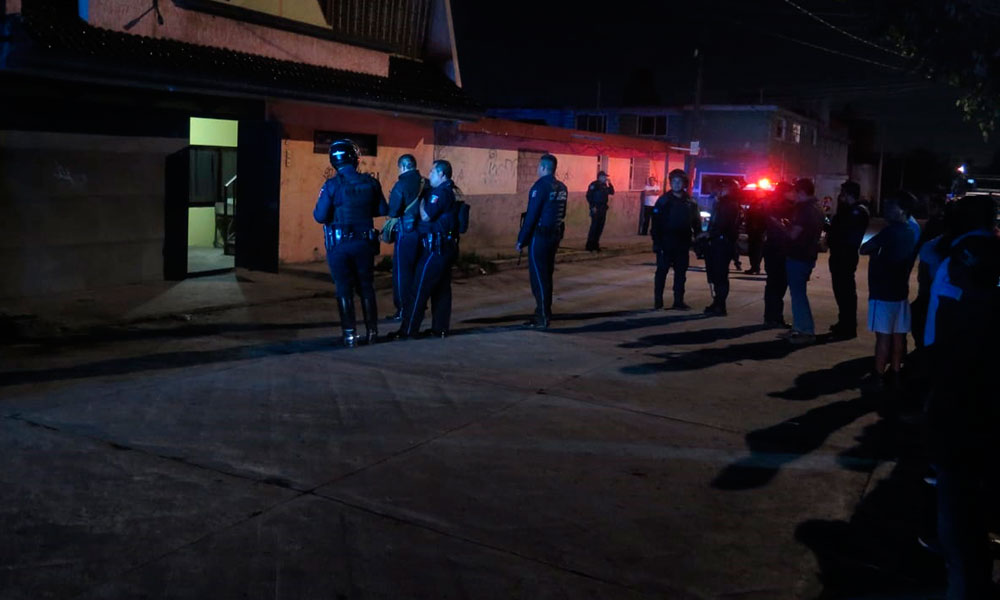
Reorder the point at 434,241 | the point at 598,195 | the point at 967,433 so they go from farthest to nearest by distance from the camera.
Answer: the point at 598,195 < the point at 434,241 < the point at 967,433

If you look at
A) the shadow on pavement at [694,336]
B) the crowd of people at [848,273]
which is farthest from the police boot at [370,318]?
the shadow on pavement at [694,336]

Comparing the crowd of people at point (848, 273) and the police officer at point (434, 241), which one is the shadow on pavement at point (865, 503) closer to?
the crowd of people at point (848, 273)

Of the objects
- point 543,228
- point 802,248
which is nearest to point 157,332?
point 543,228

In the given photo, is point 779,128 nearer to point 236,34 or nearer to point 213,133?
point 213,133

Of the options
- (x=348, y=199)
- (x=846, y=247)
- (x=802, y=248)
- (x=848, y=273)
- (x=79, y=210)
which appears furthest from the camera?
(x=79, y=210)

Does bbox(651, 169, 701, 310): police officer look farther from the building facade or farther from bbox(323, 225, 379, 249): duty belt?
the building facade

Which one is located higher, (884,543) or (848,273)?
(848,273)

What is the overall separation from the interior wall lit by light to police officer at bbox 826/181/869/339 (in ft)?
33.2

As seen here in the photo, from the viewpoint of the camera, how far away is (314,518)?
4.88 meters

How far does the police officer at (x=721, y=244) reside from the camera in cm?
1273

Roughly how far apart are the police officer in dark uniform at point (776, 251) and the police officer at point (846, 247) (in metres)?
0.56

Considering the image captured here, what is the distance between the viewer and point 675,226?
12742 millimetres

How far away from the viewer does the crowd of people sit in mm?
4152

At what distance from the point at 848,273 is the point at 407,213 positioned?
5.18 metres
